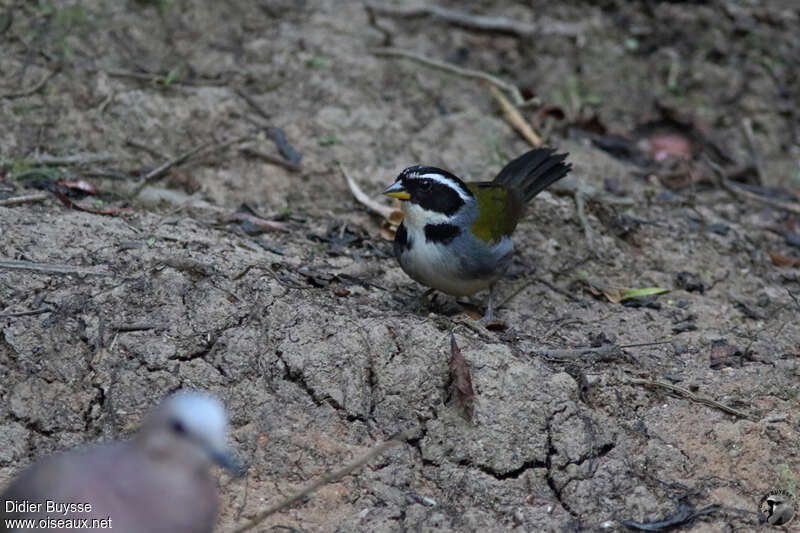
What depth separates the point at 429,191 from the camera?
20.3 feet

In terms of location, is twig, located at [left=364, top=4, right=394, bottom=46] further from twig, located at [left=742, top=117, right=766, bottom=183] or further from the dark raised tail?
twig, located at [left=742, top=117, right=766, bottom=183]

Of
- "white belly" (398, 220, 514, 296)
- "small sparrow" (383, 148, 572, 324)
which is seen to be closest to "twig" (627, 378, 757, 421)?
"small sparrow" (383, 148, 572, 324)

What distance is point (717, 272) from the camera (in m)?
7.19

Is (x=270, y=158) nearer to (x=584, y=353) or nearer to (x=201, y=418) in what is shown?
(x=584, y=353)

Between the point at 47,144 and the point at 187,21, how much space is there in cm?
203

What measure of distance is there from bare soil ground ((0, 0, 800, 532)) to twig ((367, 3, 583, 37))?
73mm

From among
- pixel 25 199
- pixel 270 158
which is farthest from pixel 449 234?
pixel 25 199

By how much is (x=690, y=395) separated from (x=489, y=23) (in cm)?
526

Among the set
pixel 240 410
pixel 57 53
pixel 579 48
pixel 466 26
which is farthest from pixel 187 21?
pixel 240 410

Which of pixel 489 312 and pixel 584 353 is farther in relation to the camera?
pixel 489 312

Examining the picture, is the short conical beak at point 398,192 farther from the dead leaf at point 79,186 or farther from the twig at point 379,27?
the twig at point 379,27

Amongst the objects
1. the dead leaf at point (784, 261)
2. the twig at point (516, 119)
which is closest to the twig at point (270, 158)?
the twig at point (516, 119)

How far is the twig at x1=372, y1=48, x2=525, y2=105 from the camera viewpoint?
28.8ft

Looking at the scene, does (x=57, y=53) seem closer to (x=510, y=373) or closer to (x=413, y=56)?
(x=413, y=56)
